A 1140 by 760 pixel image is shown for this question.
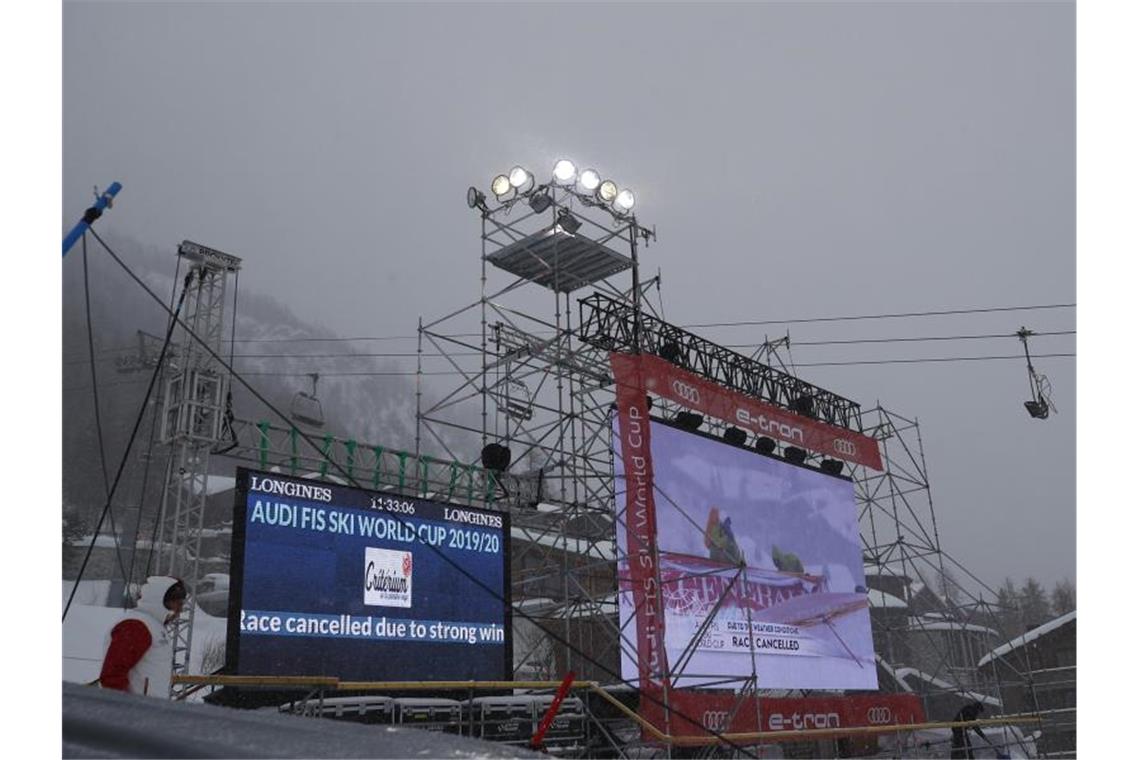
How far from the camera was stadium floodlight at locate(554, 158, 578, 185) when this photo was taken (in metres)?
15.2

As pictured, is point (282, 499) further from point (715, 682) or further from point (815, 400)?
point (815, 400)

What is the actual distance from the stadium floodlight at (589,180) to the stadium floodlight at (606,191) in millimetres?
88

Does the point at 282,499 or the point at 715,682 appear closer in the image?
the point at 282,499

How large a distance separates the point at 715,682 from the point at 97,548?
1430 inches

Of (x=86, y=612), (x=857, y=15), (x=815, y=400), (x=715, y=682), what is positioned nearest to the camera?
(x=715, y=682)

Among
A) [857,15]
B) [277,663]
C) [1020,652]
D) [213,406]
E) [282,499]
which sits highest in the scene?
[857,15]

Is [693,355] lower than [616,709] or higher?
higher

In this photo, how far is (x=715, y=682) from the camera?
12742 millimetres

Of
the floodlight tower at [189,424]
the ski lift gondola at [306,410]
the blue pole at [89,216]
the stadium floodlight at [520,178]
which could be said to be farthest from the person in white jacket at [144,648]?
the ski lift gondola at [306,410]

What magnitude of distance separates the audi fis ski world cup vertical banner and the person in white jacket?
4385mm

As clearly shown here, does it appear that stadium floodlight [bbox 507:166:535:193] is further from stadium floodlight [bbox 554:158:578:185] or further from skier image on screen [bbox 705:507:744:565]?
skier image on screen [bbox 705:507:744:565]

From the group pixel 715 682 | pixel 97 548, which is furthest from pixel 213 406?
pixel 97 548

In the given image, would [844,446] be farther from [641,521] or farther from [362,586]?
[362,586]

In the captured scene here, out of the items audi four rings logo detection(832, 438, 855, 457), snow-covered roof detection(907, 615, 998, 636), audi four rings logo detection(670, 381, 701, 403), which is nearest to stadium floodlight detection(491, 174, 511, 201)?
audi four rings logo detection(670, 381, 701, 403)
